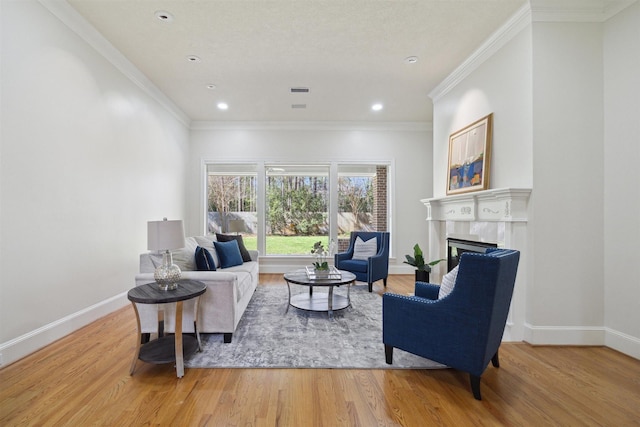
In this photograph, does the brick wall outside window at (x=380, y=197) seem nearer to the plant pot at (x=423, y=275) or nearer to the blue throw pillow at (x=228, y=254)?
the plant pot at (x=423, y=275)

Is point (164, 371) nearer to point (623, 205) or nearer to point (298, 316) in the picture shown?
point (298, 316)

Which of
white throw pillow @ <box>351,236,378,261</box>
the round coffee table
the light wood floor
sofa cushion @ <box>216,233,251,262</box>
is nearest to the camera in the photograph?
the light wood floor

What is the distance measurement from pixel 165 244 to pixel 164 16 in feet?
7.27

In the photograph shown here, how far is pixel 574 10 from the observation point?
109 inches

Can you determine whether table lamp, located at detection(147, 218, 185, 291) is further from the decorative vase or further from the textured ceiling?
the textured ceiling

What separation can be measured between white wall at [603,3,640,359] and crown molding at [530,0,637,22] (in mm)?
93

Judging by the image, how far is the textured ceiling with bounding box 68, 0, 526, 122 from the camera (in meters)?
2.81

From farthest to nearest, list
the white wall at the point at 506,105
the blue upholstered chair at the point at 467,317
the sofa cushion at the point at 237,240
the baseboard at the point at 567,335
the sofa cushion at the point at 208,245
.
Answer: the sofa cushion at the point at 237,240 → the sofa cushion at the point at 208,245 → the white wall at the point at 506,105 → the baseboard at the point at 567,335 → the blue upholstered chair at the point at 467,317

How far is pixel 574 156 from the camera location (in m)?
2.80

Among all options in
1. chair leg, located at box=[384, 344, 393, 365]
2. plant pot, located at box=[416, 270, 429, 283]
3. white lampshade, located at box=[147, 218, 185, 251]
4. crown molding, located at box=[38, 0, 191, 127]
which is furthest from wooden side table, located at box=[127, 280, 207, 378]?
plant pot, located at box=[416, 270, 429, 283]

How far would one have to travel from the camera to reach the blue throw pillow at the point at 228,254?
409cm

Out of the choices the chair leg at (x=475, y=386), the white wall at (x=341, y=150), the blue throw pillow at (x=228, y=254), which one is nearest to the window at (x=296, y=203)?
the white wall at (x=341, y=150)

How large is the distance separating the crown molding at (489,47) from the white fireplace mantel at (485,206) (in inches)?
62.3

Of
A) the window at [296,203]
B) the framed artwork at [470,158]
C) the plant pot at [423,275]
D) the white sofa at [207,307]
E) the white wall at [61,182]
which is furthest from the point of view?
the window at [296,203]
